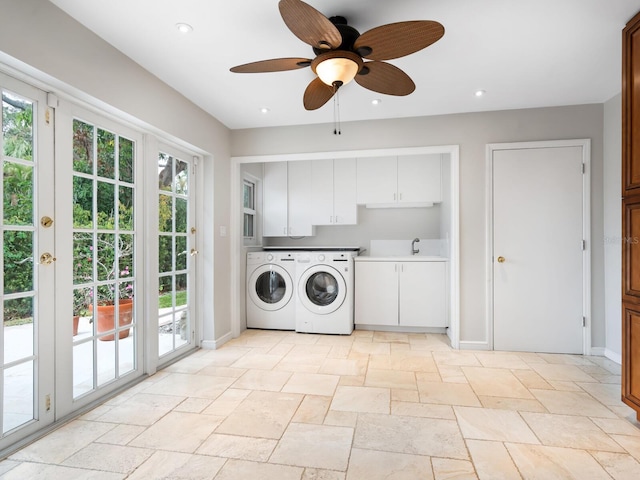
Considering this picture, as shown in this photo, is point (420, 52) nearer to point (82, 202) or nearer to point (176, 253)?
point (82, 202)

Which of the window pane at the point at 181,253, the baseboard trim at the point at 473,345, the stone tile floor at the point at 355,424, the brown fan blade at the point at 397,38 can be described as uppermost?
the brown fan blade at the point at 397,38

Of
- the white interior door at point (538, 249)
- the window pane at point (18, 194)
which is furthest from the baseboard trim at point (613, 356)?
the window pane at point (18, 194)

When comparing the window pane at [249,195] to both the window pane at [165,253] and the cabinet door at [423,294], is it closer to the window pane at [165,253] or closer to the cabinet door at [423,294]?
the window pane at [165,253]

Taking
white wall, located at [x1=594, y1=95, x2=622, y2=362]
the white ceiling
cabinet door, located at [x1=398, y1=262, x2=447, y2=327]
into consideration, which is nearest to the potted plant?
the white ceiling

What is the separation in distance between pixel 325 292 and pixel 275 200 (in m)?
1.41

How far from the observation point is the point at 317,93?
2322 millimetres

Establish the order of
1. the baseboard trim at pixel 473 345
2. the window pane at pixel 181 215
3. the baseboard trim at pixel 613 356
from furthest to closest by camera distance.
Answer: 1. the baseboard trim at pixel 473 345
2. the window pane at pixel 181 215
3. the baseboard trim at pixel 613 356

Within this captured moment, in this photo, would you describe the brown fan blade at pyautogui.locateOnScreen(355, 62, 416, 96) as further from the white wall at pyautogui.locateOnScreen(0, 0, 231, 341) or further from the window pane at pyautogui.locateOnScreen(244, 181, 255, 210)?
the window pane at pyautogui.locateOnScreen(244, 181, 255, 210)

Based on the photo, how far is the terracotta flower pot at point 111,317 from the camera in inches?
94.8

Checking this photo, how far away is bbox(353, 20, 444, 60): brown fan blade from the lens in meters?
1.59

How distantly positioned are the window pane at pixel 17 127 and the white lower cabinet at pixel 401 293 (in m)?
3.20

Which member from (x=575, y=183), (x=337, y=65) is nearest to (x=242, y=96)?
(x=337, y=65)

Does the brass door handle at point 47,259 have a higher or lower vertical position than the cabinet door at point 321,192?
lower

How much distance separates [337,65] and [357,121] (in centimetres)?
193
